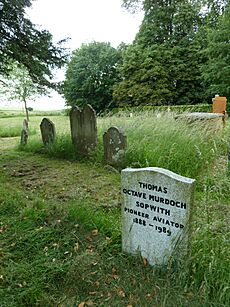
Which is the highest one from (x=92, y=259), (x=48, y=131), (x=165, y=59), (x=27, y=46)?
(x=165, y=59)

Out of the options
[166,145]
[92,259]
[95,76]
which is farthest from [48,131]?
[95,76]

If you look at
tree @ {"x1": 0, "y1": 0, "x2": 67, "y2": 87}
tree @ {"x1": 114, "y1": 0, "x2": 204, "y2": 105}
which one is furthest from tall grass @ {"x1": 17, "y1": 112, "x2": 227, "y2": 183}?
tree @ {"x1": 114, "y1": 0, "x2": 204, "y2": 105}

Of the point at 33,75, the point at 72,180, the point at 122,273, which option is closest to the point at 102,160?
the point at 72,180

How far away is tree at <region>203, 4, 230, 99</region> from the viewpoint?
17.5 m

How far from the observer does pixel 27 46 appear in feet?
17.5

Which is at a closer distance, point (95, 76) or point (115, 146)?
point (115, 146)

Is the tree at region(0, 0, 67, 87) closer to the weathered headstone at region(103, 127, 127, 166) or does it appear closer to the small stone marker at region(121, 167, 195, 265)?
the weathered headstone at region(103, 127, 127, 166)

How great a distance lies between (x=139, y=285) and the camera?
201 cm

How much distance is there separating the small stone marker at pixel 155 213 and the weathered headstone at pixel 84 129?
10.5ft

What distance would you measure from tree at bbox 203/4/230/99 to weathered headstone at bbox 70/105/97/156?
579 inches

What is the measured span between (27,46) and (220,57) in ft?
52.7

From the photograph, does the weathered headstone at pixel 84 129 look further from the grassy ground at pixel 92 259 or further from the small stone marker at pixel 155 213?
the small stone marker at pixel 155 213

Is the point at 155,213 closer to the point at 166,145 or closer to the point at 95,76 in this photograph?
the point at 166,145

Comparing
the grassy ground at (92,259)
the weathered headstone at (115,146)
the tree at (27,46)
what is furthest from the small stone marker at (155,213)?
the tree at (27,46)
